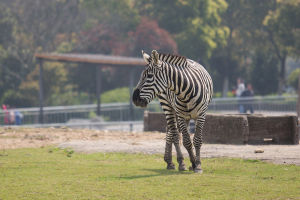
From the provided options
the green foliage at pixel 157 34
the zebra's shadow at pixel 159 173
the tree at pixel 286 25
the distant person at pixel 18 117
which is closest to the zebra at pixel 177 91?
the zebra's shadow at pixel 159 173

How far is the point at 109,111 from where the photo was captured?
29156mm

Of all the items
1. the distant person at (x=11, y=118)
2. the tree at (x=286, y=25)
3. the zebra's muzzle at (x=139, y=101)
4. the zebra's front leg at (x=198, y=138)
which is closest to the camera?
the zebra's muzzle at (x=139, y=101)

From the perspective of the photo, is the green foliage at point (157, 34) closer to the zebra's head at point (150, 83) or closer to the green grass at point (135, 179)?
the green grass at point (135, 179)

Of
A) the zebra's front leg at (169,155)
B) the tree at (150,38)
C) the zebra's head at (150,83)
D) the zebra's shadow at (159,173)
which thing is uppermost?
the tree at (150,38)

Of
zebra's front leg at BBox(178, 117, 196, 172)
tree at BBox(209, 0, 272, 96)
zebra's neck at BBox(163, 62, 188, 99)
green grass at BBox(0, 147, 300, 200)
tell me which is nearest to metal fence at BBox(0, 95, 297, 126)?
green grass at BBox(0, 147, 300, 200)

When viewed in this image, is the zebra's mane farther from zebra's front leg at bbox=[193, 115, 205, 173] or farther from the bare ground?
the bare ground

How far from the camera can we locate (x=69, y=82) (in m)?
48.6

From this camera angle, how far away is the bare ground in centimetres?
1456

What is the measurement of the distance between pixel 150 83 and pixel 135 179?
172 centimetres

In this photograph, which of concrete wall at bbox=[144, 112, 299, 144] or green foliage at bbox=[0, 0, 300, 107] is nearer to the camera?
concrete wall at bbox=[144, 112, 299, 144]

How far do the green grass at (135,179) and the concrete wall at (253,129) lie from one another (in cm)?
246

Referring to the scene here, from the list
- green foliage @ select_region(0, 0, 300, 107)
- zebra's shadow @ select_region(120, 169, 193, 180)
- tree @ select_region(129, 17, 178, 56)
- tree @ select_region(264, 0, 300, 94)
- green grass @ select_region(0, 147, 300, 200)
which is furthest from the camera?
tree @ select_region(129, 17, 178, 56)

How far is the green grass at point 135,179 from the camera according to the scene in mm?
9961

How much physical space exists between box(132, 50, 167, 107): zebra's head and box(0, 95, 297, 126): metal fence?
45.2ft
